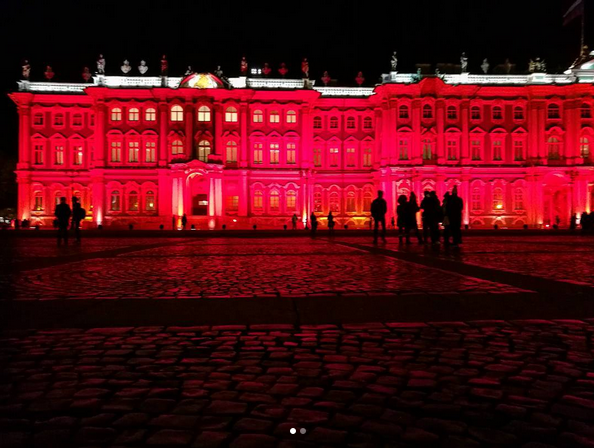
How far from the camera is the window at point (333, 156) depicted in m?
54.0

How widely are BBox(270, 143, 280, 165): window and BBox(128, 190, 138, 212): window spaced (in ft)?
49.0

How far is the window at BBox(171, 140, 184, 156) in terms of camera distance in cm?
5050

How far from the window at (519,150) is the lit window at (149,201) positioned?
130 ft

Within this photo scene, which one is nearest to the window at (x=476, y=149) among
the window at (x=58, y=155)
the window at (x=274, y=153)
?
the window at (x=274, y=153)

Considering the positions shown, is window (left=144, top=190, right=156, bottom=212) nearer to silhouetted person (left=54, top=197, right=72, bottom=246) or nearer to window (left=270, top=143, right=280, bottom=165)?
window (left=270, top=143, right=280, bottom=165)

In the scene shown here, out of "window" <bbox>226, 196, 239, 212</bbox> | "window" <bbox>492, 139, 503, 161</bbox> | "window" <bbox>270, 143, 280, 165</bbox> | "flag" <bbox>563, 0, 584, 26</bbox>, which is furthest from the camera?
"window" <bbox>492, 139, 503, 161</bbox>

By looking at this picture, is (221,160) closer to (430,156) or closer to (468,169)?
(430,156)

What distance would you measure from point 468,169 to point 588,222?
725 inches

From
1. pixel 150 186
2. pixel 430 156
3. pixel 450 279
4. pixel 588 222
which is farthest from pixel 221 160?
pixel 450 279

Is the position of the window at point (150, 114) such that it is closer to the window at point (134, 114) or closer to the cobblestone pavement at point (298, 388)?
the window at point (134, 114)

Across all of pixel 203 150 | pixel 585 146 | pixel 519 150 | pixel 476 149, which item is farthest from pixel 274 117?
pixel 585 146

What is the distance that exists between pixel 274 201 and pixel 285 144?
636 centimetres

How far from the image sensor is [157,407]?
8.48 feet

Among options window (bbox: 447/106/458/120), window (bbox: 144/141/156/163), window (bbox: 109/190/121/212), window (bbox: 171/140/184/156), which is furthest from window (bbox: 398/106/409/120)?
window (bbox: 109/190/121/212)
